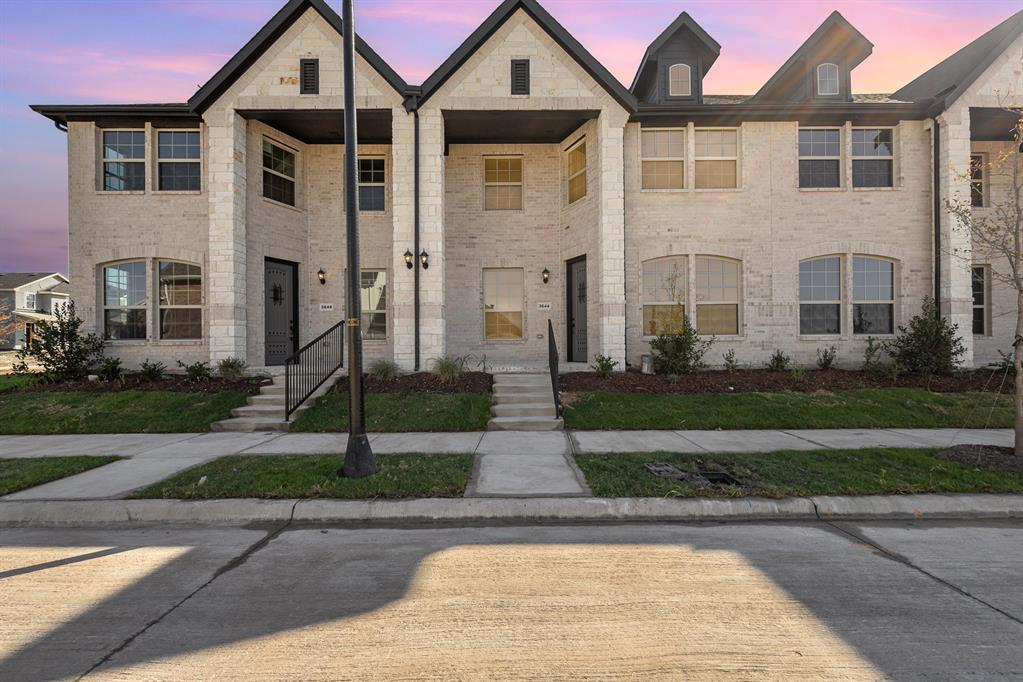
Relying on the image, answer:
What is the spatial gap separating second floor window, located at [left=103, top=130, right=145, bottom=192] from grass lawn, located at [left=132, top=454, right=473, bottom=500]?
1006 cm

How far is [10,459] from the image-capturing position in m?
7.05

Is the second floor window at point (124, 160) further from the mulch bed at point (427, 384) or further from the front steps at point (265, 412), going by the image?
the mulch bed at point (427, 384)

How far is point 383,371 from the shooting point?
11.4 meters

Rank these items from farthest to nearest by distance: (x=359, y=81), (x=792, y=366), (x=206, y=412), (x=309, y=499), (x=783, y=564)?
(x=792, y=366)
(x=359, y=81)
(x=206, y=412)
(x=309, y=499)
(x=783, y=564)

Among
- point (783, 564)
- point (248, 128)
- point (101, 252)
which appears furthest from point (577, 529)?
point (101, 252)

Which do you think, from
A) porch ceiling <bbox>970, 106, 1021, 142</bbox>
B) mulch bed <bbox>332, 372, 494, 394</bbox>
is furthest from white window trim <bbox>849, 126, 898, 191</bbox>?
mulch bed <bbox>332, 372, 494, 394</bbox>

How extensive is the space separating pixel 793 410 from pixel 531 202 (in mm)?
8450

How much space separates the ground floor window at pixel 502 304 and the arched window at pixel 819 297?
7574 mm

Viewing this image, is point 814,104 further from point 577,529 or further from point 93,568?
point 93,568

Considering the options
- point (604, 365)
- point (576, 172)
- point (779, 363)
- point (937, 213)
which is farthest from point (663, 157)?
point (937, 213)

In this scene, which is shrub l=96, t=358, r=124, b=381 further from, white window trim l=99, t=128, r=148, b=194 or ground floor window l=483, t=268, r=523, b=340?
ground floor window l=483, t=268, r=523, b=340

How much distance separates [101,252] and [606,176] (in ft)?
42.0

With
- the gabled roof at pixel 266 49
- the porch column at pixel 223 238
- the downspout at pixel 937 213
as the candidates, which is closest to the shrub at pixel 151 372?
the porch column at pixel 223 238

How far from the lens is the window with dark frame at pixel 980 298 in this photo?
13992mm
